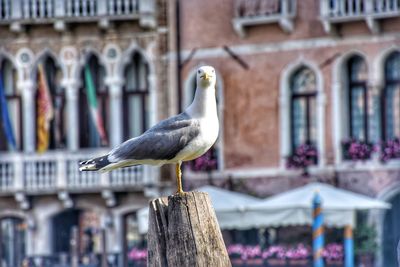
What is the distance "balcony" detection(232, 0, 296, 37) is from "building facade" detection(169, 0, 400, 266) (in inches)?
0.9

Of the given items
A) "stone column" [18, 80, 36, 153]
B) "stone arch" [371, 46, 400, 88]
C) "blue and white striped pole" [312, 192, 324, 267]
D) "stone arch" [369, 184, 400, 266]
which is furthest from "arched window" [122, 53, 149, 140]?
"blue and white striped pole" [312, 192, 324, 267]

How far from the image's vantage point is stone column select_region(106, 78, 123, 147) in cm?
4378

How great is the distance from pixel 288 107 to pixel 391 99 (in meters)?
2.56

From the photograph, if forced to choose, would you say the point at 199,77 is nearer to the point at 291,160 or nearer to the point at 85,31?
the point at 291,160

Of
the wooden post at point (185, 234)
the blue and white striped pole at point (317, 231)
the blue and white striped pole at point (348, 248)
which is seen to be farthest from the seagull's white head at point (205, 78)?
the blue and white striped pole at point (348, 248)

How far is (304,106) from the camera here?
41.5m

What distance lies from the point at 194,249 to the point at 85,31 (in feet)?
113

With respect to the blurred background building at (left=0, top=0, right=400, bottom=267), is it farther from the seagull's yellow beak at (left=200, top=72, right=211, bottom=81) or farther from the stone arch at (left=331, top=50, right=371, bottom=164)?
the seagull's yellow beak at (left=200, top=72, right=211, bottom=81)

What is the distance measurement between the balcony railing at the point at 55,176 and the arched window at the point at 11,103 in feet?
2.24

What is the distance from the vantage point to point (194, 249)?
10531 millimetres

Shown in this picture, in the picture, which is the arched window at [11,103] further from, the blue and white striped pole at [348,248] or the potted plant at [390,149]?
the blue and white striped pole at [348,248]

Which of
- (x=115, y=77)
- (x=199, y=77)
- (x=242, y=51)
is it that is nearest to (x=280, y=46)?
(x=242, y=51)

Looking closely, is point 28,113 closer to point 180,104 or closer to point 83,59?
point 83,59

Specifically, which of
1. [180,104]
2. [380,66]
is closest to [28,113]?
[180,104]
